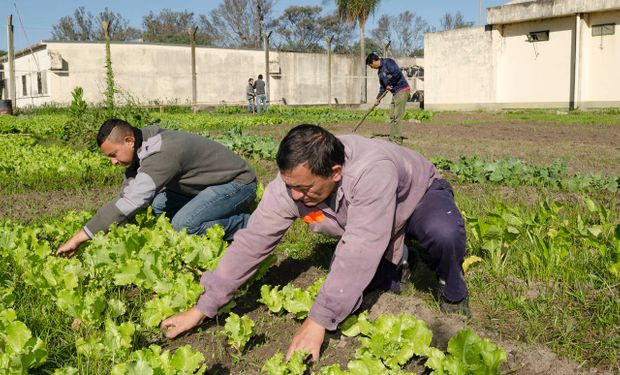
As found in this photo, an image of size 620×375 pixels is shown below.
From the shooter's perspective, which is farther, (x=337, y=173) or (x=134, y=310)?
(x=134, y=310)

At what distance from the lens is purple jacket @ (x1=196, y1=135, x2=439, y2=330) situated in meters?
2.37

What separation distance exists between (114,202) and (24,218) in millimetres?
2225

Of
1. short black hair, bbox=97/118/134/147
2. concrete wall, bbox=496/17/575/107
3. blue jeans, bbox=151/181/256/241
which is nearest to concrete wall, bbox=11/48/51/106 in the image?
concrete wall, bbox=496/17/575/107

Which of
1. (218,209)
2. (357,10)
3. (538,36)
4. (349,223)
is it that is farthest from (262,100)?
(349,223)

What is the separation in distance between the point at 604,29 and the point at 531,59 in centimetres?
294

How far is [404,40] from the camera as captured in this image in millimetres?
59969

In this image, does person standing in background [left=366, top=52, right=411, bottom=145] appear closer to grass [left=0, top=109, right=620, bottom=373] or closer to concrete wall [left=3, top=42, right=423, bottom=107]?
grass [left=0, top=109, right=620, bottom=373]

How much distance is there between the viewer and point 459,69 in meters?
25.9

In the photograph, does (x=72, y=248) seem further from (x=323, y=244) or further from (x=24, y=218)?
(x=24, y=218)

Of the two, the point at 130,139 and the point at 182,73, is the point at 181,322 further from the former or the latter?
the point at 182,73

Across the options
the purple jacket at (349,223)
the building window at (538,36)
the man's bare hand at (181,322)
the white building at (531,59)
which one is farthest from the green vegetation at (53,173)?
the building window at (538,36)

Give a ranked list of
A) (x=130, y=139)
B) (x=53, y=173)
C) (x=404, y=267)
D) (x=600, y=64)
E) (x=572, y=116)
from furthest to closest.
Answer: (x=600, y=64) < (x=572, y=116) < (x=53, y=173) < (x=130, y=139) < (x=404, y=267)

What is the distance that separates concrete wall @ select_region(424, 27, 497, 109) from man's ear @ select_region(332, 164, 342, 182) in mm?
23816

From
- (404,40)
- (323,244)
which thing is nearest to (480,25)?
(323,244)
